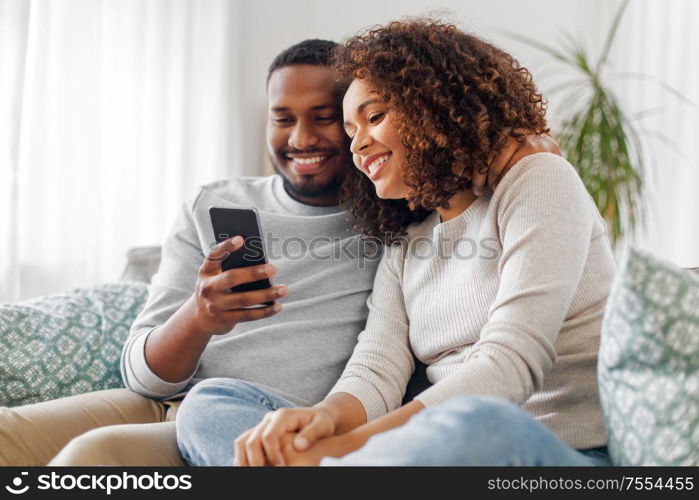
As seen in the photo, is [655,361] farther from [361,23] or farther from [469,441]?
[361,23]

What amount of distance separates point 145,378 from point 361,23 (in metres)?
1.93

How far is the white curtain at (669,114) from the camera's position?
9.39 feet

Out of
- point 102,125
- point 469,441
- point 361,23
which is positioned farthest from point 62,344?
point 361,23

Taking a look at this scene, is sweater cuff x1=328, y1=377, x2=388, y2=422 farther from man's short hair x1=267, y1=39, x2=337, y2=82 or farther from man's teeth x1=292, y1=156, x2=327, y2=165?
man's short hair x1=267, y1=39, x2=337, y2=82

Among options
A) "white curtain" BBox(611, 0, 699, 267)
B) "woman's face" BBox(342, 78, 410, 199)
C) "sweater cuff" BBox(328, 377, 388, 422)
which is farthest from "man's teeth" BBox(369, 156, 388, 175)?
"white curtain" BBox(611, 0, 699, 267)

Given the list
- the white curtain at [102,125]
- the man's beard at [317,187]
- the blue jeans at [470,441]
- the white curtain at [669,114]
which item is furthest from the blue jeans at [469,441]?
the white curtain at [669,114]

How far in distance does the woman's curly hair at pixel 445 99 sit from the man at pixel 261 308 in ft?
0.86

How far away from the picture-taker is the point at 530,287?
1138 mm

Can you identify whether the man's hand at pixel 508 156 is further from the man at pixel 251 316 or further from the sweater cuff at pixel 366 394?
the sweater cuff at pixel 366 394

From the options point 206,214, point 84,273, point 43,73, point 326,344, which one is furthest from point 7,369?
point 43,73

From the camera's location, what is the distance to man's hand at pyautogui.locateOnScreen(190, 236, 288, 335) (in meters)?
1.35

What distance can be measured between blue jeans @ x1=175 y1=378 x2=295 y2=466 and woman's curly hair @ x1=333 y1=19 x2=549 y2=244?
46cm

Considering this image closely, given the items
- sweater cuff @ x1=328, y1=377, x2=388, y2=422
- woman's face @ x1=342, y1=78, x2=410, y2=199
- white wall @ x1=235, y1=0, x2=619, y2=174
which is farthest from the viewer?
white wall @ x1=235, y1=0, x2=619, y2=174

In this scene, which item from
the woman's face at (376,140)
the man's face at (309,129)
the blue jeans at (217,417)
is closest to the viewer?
the blue jeans at (217,417)
